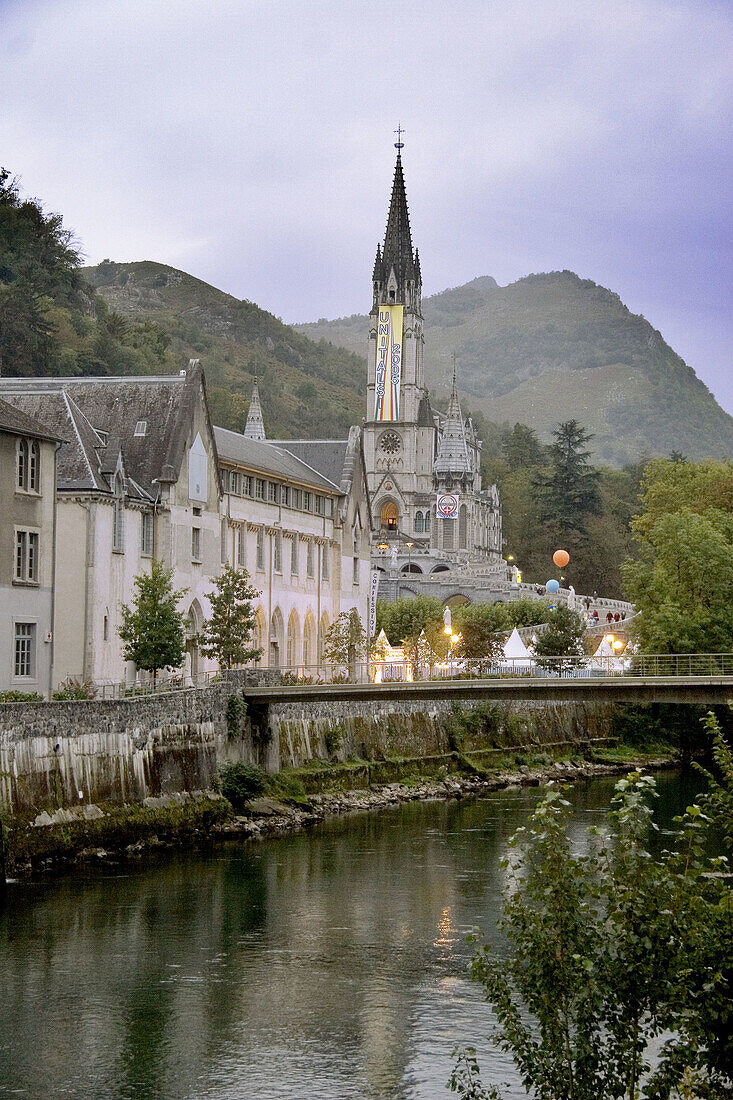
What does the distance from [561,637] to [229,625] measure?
43.9 meters

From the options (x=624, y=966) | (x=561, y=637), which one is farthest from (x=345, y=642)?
(x=624, y=966)

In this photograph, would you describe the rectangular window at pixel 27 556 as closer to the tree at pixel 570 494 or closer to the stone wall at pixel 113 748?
the stone wall at pixel 113 748

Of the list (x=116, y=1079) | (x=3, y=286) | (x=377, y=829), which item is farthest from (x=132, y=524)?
(x=3, y=286)

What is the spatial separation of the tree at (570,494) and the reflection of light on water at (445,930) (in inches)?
5935

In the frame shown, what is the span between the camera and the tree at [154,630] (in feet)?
195

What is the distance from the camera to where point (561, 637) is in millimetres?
106062

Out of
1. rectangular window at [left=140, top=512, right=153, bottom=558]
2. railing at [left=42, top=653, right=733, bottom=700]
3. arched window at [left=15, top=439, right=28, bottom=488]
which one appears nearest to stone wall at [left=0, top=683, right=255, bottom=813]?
railing at [left=42, top=653, right=733, bottom=700]

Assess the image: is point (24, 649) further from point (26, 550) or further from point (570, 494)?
point (570, 494)

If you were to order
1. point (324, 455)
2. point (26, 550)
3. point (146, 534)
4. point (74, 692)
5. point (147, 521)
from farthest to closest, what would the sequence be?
point (324, 455) < point (147, 521) < point (146, 534) < point (26, 550) < point (74, 692)

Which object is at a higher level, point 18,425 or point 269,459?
point 269,459

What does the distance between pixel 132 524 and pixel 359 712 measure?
43.8ft

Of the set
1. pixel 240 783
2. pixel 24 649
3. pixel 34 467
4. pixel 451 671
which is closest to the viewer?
Answer: pixel 34 467

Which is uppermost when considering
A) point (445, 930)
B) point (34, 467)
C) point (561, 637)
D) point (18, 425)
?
point (18, 425)

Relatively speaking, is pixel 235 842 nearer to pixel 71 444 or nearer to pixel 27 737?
pixel 27 737
